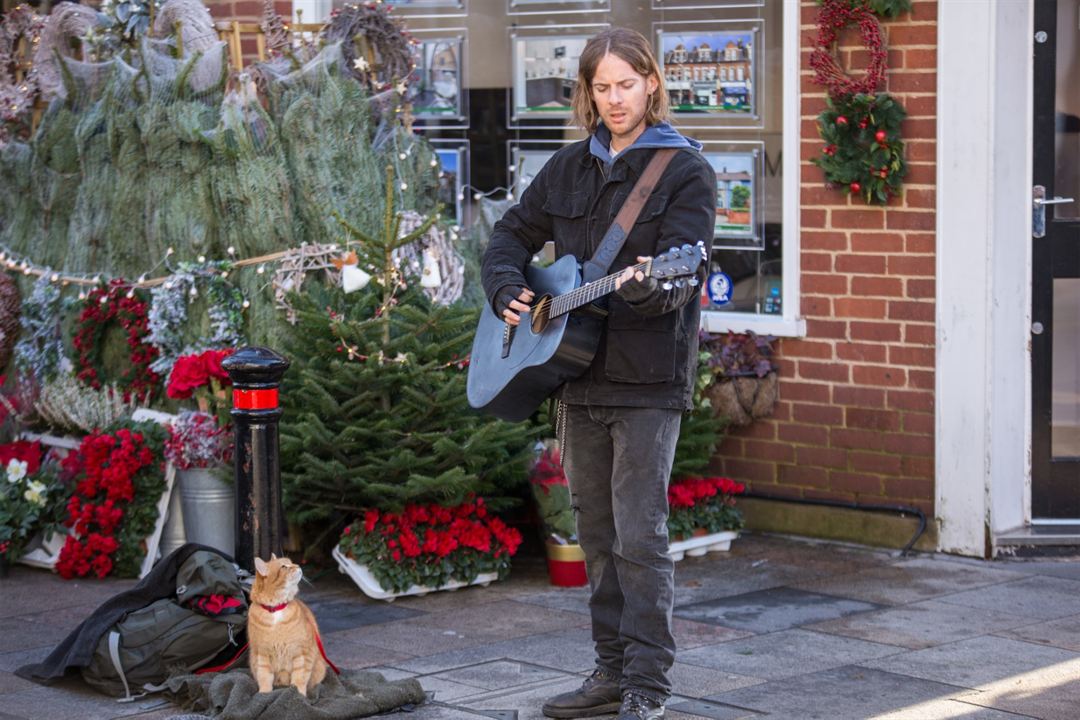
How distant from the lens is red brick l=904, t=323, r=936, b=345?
7.27m

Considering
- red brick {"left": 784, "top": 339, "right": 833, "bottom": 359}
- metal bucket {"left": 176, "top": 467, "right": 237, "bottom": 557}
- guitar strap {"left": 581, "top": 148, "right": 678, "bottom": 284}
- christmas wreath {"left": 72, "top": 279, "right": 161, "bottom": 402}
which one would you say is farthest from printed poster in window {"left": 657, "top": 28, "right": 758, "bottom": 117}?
guitar strap {"left": 581, "top": 148, "right": 678, "bottom": 284}

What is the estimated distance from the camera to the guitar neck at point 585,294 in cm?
452

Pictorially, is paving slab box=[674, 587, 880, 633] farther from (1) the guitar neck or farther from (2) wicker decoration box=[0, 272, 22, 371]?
(2) wicker decoration box=[0, 272, 22, 371]

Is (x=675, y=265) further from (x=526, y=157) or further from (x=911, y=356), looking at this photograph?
(x=526, y=157)

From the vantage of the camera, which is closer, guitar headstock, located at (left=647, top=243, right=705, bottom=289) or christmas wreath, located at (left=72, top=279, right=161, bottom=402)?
guitar headstock, located at (left=647, top=243, right=705, bottom=289)

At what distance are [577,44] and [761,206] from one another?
1.38 meters

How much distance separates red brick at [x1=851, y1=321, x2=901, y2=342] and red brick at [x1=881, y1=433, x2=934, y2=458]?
447mm

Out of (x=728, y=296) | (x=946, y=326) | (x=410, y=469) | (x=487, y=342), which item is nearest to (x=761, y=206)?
(x=728, y=296)

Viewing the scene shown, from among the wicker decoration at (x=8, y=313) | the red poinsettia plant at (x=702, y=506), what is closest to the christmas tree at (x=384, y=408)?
the red poinsettia plant at (x=702, y=506)

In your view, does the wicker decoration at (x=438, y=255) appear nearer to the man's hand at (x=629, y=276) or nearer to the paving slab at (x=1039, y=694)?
the man's hand at (x=629, y=276)

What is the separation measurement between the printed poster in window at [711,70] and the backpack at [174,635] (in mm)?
3580

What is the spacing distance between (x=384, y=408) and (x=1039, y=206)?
309 centimetres

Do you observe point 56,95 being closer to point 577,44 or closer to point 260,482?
point 577,44

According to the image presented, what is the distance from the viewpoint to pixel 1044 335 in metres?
7.32
